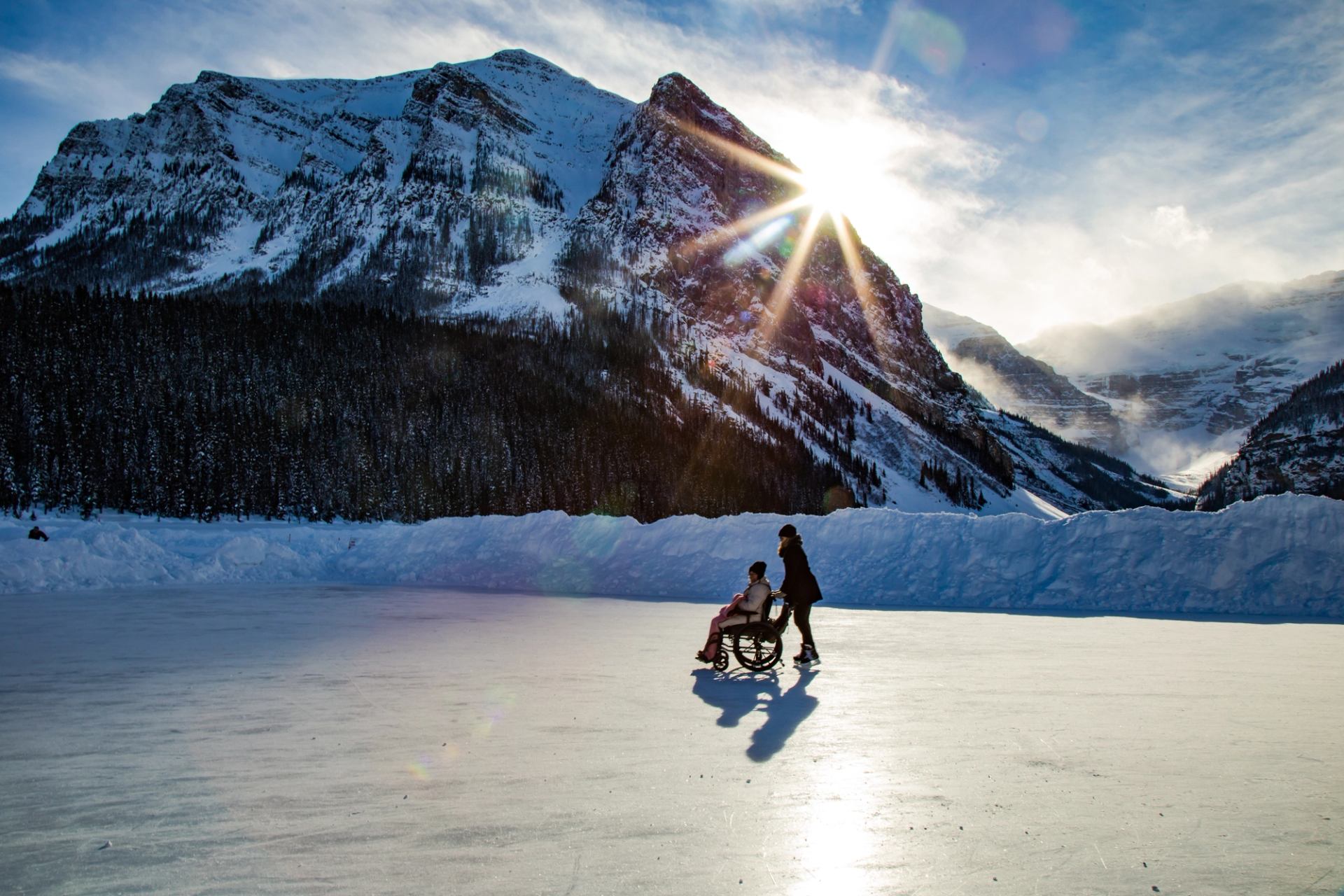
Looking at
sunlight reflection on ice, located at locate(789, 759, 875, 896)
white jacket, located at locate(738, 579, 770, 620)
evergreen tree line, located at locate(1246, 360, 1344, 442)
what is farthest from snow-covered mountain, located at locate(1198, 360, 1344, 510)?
sunlight reflection on ice, located at locate(789, 759, 875, 896)

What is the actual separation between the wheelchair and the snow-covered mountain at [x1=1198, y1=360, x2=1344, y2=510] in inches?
6650

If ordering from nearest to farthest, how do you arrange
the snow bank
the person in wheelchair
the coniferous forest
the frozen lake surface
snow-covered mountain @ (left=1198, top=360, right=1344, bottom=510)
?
the frozen lake surface → the person in wheelchair → the snow bank → the coniferous forest → snow-covered mountain @ (left=1198, top=360, right=1344, bottom=510)

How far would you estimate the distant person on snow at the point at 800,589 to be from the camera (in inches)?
479

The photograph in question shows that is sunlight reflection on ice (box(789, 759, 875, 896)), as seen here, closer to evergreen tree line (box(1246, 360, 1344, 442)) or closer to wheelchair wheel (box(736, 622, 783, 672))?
wheelchair wheel (box(736, 622, 783, 672))

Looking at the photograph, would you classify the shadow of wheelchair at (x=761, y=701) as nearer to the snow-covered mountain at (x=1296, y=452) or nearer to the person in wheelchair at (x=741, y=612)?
the person in wheelchair at (x=741, y=612)

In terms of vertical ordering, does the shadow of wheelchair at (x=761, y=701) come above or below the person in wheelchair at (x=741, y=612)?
below

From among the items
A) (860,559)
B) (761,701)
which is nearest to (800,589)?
(761,701)

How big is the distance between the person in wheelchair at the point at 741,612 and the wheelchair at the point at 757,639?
0.06ft

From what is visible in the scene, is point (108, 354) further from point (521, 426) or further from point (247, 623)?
point (247, 623)

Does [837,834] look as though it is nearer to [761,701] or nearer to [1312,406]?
[761,701]

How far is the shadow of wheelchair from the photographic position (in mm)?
7559

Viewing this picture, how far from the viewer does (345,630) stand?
14.3 metres

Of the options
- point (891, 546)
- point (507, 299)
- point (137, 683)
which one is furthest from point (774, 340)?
point (137, 683)

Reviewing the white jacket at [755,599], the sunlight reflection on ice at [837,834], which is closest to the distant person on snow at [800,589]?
the white jacket at [755,599]
